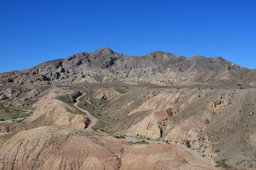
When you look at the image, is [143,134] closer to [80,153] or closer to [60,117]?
[60,117]

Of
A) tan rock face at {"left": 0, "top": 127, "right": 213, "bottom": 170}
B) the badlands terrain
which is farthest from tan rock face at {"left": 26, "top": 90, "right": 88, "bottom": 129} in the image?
tan rock face at {"left": 0, "top": 127, "right": 213, "bottom": 170}

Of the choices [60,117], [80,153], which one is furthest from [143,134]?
[80,153]

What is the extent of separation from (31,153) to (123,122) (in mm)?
34243

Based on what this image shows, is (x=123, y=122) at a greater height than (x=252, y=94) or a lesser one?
lesser

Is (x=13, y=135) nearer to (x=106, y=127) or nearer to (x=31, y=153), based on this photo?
(x=31, y=153)

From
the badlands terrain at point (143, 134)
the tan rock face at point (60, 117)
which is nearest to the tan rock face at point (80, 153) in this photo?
the badlands terrain at point (143, 134)

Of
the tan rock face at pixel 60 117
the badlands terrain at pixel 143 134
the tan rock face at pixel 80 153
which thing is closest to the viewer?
the tan rock face at pixel 80 153

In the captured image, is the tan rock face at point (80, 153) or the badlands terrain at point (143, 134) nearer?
the tan rock face at point (80, 153)

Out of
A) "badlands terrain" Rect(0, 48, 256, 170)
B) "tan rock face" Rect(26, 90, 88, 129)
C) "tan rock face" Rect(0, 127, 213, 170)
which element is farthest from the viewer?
"tan rock face" Rect(26, 90, 88, 129)


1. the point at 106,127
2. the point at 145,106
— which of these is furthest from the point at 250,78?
the point at 106,127

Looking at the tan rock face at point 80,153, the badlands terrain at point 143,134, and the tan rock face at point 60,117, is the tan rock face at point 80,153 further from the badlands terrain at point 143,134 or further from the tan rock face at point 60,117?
the tan rock face at point 60,117

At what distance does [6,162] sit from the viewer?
35125mm

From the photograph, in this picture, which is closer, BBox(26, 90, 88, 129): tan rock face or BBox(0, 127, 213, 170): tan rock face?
BBox(0, 127, 213, 170): tan rock face

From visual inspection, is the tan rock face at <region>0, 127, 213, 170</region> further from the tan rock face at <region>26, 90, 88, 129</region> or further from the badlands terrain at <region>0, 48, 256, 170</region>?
the tan rock face at <region>26, 90, 88, 129</region>
